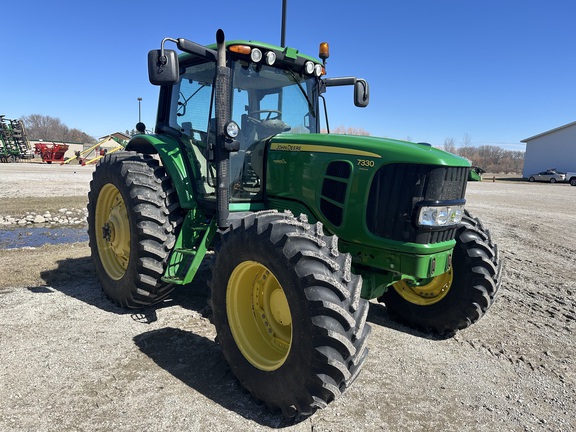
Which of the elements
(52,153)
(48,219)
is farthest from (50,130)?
(48,219)

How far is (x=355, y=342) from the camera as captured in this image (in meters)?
2.37

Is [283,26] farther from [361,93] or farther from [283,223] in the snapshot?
[283,223]

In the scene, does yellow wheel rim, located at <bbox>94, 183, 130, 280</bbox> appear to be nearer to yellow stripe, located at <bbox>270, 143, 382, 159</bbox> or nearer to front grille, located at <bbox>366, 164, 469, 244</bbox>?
yellow stripe, located at <bbox>270, 143, 382, 159</bbox>

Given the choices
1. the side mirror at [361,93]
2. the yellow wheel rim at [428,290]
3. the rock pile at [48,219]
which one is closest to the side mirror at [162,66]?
the side mirror at [361,93]

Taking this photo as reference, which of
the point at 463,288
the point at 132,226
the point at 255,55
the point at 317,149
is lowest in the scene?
the point at 463,288

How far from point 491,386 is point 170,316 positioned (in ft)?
9.48

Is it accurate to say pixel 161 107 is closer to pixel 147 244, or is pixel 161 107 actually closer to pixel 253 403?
pixel 147 244

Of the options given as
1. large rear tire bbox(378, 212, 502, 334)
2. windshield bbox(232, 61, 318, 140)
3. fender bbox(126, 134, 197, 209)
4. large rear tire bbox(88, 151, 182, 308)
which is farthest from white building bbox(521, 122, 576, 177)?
large rear tire bbox(88, 151, 182, 308)

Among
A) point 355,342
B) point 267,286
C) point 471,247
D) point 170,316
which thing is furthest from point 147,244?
point 471,247

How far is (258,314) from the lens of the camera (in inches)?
117

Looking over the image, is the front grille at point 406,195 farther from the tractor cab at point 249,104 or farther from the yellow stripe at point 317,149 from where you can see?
the tractor cab at point 249,104

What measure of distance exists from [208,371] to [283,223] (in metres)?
1.33

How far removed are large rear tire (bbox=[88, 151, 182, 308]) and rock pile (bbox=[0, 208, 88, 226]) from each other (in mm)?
5310

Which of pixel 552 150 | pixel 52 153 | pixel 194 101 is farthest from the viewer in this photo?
pixel 552 150
